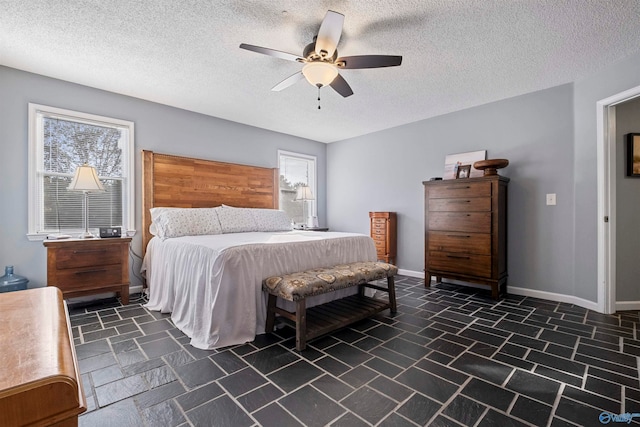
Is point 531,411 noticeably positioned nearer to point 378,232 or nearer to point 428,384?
point 428,384

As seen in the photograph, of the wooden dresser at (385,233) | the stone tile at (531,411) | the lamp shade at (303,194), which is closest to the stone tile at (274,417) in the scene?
the stone tile at (531,411)

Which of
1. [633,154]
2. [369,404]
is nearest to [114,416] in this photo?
[369,404]

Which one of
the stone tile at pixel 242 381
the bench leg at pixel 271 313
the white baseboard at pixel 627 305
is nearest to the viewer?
the stone tile at pixel 242 381

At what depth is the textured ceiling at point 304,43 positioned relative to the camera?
2162 mm

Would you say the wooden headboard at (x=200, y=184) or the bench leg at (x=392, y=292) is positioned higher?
the wooden headboard at (x=200, y=184)

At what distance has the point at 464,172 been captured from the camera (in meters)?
4.05

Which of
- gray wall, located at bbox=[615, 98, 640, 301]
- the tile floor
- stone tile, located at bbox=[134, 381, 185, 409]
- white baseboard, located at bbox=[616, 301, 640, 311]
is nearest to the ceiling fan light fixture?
the tile floor

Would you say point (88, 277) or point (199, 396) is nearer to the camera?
point (199, 396)

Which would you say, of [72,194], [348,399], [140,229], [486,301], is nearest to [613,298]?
[486,301]

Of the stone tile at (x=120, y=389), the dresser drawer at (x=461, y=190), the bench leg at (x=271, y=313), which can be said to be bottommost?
the stone tile at (x=120, y=389)

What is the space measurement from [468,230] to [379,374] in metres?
2.45

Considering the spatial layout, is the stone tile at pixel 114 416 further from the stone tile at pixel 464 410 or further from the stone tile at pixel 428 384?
the stone tile at pixel 464 410

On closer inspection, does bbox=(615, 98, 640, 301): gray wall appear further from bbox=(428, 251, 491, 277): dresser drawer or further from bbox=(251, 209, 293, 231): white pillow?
bbox=(251, 209, 293, 231): white pillow

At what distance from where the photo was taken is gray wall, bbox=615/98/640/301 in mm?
3184
